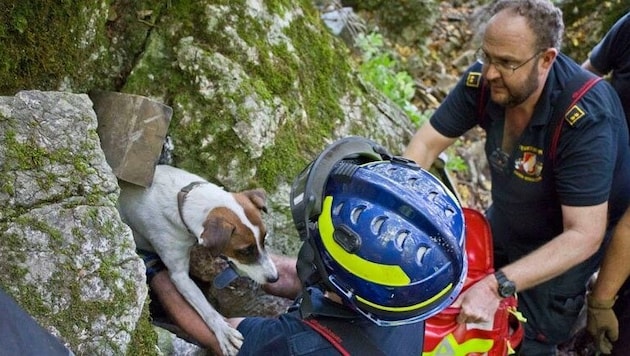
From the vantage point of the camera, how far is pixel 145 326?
307 cm

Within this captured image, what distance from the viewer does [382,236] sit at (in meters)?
2.47

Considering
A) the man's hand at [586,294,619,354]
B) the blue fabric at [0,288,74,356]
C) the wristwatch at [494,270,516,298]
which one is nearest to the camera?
the blue fabric at [0,288,74,356]

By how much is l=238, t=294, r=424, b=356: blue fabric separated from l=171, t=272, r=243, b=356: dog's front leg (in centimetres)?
41

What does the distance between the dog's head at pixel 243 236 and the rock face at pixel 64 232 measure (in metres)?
0.53

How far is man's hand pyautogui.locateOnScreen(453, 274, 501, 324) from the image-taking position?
367 cm

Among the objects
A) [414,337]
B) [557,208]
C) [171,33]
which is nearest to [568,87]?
[557,208]

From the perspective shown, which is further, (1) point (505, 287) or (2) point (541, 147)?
(2) point (541, 147)

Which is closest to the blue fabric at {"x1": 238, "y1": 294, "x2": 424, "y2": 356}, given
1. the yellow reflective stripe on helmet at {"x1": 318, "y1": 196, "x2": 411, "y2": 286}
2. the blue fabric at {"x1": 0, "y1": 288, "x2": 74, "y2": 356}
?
the yellow reflective stripe on helmet at {"x1": 318, "y1": 196, "x2": 411, "y2": 286}

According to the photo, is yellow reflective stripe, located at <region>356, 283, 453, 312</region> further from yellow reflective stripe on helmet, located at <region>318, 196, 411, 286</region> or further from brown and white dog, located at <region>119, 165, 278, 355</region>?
brown and white dog, located at <region>119, 165, 278, 355</region>

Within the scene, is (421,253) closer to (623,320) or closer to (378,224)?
(378,224)

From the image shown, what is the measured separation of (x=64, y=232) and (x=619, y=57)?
13.6 feet

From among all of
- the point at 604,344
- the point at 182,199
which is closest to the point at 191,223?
the point at 182,199

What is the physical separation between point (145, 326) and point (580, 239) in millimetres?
2612

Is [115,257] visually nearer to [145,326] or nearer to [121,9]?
[145,326]
